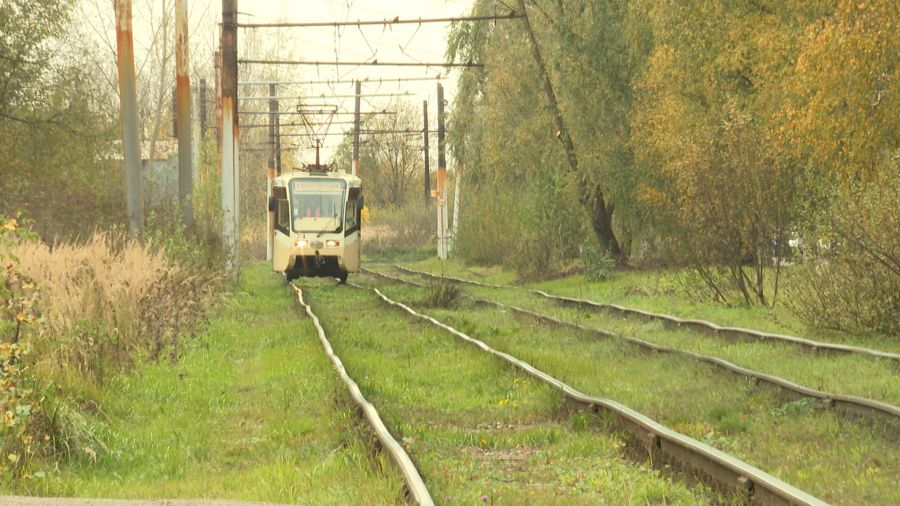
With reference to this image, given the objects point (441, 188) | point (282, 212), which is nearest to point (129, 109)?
point (282, 212)

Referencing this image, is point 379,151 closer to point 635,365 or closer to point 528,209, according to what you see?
point 528,209

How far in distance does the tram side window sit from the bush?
18.3m

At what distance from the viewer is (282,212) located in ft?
111

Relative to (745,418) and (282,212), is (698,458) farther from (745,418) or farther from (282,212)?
(282,212)

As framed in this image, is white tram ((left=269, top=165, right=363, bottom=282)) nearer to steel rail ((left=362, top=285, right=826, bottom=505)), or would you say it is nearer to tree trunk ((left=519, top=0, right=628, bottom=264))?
tree trunk ((left=519, top=0, right=628, bottom=264))

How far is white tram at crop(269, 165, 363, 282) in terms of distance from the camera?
33.5 m

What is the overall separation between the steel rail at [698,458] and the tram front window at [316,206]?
2219 centimetres

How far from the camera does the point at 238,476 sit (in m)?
8.67

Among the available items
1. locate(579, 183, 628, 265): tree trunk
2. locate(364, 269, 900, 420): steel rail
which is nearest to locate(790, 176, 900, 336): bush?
locate(364, 269, 900, 420): steel rail

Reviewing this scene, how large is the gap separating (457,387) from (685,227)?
11.8 m

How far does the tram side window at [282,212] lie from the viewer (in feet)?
110

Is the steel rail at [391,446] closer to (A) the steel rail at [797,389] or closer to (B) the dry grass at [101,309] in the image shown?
(B) the dry grass at [101,309]

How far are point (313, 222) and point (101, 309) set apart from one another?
1910cm

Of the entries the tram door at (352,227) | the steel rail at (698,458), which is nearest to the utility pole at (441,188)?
the tram door at (352,227)
